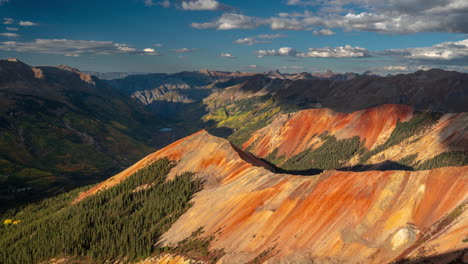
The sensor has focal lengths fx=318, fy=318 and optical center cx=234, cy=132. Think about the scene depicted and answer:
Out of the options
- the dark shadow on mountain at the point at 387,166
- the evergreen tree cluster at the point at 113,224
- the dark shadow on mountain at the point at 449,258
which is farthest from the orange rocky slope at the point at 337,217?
the dark shadow on mountain at the point at 387,166

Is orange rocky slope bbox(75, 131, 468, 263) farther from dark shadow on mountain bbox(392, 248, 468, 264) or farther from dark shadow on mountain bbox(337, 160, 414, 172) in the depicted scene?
dark shadow on mountain bbox(337, 160, 414, 172)

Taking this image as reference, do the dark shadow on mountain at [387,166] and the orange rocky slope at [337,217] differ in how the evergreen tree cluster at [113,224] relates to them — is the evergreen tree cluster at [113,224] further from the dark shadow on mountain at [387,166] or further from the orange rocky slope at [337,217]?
the dark shadow on mountain at [387,166]

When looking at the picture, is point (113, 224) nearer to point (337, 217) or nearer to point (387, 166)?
point (337, 217)

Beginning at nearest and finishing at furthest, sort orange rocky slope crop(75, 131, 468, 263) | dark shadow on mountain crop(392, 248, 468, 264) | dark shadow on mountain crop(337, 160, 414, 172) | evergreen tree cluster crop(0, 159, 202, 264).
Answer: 1. dark shadow on mountain crop(392, 248, 468, 264)
2. orange rocky slope crop(75, 131, 468, 263)
3. evergreen tree cluster crop(0, 159, 202, 264)
4. dark shadow on mountain crop(337, 160, 414, 172)

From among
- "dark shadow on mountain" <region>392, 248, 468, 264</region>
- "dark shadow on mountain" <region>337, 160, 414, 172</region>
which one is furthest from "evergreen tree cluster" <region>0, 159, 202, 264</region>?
"dark shadow on mountain" <region>337, 160, 414, 172</region>

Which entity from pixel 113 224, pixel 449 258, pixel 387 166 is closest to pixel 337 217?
pixel 449 258

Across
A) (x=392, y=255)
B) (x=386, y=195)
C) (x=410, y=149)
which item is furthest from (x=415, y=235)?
(x=410, y=149)

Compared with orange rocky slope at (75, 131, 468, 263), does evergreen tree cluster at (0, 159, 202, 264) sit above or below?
below
